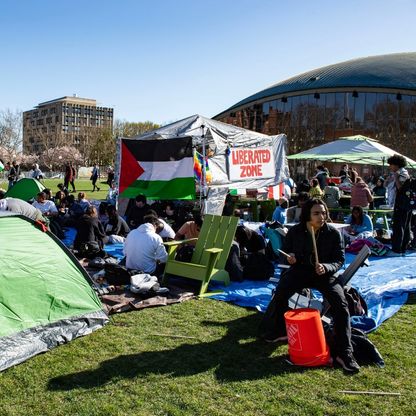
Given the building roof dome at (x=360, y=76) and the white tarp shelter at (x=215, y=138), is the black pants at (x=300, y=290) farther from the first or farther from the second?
the building roof dome at (x=360, y=76)

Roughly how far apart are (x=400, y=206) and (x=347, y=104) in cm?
3185

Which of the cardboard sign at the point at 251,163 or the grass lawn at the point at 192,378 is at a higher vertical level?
the cardboard sign at the point at 251,163

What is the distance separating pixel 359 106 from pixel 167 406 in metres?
38.0

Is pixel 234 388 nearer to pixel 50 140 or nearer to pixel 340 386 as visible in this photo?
pixel 340 386

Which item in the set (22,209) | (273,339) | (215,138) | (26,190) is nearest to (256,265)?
(273,339)

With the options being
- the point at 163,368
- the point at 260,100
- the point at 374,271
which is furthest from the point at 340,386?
the point at 260,100

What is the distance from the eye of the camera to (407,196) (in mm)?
8570

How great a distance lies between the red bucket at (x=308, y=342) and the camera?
4.04 m

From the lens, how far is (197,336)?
4.77 m

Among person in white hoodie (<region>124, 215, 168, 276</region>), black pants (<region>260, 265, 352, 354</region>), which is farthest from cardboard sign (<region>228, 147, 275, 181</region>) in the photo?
black pants (<region>260, 265, 352, 354</region>)

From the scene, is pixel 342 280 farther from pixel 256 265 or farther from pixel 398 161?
pixel 398 161

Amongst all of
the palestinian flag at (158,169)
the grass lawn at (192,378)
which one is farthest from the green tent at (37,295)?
the palestinian flag at (158,169)

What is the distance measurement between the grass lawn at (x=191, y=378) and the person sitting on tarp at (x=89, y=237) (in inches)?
138

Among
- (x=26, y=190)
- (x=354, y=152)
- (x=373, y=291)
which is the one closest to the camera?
(x=373, y=291)
